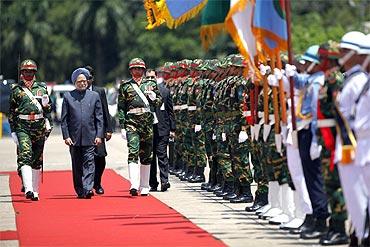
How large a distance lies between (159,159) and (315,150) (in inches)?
307

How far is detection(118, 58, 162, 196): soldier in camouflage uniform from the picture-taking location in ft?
63.6

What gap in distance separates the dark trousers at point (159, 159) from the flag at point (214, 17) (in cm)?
540

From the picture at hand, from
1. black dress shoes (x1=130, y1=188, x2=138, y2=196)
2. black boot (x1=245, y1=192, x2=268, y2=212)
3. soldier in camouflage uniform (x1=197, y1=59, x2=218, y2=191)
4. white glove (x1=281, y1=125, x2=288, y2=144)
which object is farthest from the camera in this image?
soldier in camouflage uniform (x1=197, y1=59, x2=218, y2=191)

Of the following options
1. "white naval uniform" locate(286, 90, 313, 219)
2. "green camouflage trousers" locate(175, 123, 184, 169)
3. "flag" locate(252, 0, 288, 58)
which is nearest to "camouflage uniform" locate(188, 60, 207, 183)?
"green camouflage trousers" locate(175, 123, 184, 169)

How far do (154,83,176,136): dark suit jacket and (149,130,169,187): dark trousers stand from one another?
12cm

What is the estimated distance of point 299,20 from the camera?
89.1m

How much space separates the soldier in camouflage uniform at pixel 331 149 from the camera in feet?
42.1

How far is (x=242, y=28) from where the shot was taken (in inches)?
600

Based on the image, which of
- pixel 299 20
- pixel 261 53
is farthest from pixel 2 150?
pixel 299 20

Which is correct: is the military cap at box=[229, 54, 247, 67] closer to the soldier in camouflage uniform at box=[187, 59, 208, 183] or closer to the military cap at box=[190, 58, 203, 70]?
the soldier in camouflage uniform at box=[187, 59, 208, 183]

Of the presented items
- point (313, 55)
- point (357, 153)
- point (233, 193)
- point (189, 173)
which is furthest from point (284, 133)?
point (189, 173)

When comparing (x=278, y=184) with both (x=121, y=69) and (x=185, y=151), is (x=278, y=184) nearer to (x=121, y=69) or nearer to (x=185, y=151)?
(x=185, y=151)

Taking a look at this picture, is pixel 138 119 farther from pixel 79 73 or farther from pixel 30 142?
pixel 30 142

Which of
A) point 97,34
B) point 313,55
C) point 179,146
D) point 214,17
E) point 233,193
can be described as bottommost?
point 233,193
